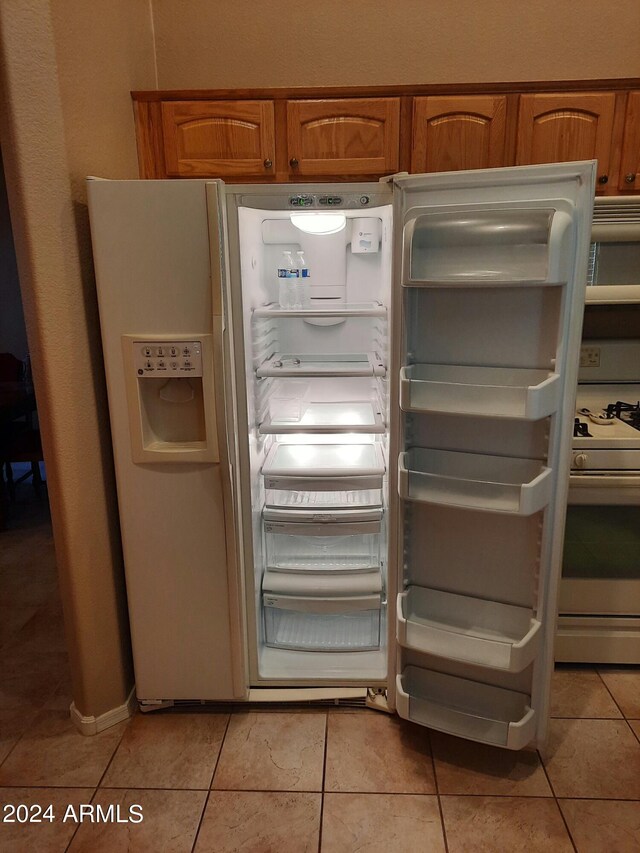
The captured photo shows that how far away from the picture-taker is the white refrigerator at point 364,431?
1.64 m

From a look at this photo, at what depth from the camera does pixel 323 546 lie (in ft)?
8.00

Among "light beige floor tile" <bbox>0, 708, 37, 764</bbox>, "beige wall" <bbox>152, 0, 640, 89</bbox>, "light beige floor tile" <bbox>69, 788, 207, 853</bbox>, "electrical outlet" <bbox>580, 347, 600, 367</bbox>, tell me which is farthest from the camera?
"electrical outlet" <bbox>580, 347, 600, 367</bbox>

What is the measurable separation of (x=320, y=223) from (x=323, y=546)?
4.30ft

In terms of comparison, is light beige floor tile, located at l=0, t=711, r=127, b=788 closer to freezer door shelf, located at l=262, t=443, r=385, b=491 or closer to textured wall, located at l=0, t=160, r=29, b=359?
freezer door shelf, located at l=262, t=443, r=385, b=491

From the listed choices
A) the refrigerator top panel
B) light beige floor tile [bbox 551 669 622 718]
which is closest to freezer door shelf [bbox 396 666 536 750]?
light beige floor tile [bbox 551 669 622 718]

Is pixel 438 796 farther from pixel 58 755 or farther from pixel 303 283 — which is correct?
pixel 303 283

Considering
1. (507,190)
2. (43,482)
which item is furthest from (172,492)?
(43,482)

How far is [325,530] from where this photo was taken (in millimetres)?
2260

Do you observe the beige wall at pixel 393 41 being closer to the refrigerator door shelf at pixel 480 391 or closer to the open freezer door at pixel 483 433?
the open freezer door at pixel 483 433

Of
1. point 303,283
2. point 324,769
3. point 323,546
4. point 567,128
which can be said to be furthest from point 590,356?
point 324,769

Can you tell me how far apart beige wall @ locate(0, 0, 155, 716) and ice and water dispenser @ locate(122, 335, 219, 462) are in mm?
165

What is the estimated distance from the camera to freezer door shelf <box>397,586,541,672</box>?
176cm

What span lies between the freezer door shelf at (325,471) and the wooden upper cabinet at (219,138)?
1176mm

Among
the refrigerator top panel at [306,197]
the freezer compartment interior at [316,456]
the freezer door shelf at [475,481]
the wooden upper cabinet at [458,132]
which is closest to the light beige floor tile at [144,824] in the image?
the freezer compartment interior at [316,456]
